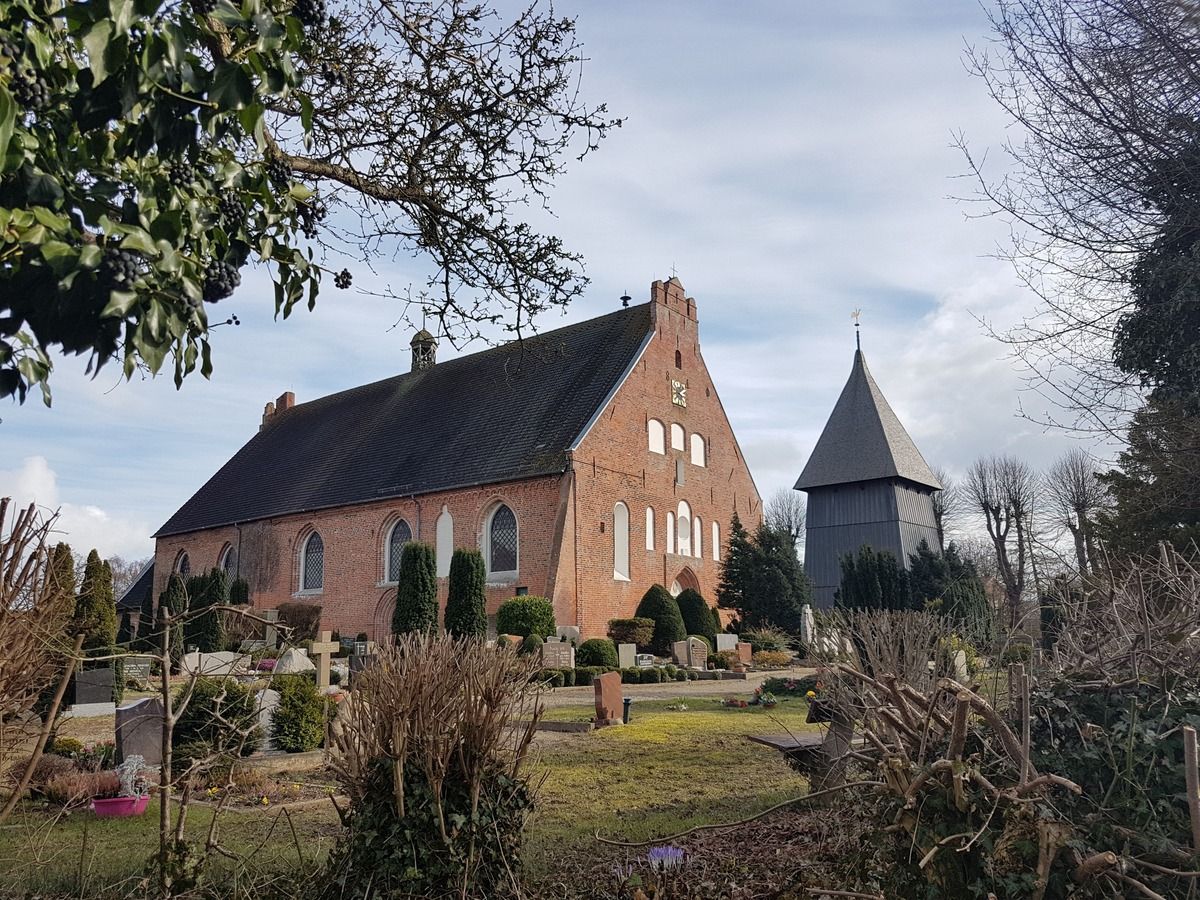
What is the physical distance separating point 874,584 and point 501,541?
1151 centimetres

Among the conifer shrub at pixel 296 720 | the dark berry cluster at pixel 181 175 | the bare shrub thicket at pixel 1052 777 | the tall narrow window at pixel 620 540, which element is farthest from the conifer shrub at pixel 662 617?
the dark berry cluster at pixel 181 175

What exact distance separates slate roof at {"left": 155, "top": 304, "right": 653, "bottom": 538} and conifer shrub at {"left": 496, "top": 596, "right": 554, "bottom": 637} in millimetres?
4294

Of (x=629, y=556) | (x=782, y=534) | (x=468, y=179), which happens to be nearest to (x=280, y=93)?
(x=468, y=179)

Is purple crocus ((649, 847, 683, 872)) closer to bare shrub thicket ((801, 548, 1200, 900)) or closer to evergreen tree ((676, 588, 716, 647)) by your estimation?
bare shrub thicket ((801, 548, 1200, 900))

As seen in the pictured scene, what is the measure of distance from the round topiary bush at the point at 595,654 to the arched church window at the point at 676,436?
9995 mm

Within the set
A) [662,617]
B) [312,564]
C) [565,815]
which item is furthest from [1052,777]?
[312,564]

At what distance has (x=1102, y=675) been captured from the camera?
332cm

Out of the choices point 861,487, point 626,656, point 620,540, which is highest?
point 861,487

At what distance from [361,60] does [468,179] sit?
111cm

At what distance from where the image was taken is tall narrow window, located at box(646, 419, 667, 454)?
29.2 metres

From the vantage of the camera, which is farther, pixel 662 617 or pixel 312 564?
pixel 312 564

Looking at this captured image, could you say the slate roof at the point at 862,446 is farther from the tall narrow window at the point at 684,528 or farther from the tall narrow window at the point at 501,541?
the tall narrow window at the point at 501,541

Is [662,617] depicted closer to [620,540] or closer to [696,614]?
[696,614]

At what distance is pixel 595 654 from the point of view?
21.4 metres
